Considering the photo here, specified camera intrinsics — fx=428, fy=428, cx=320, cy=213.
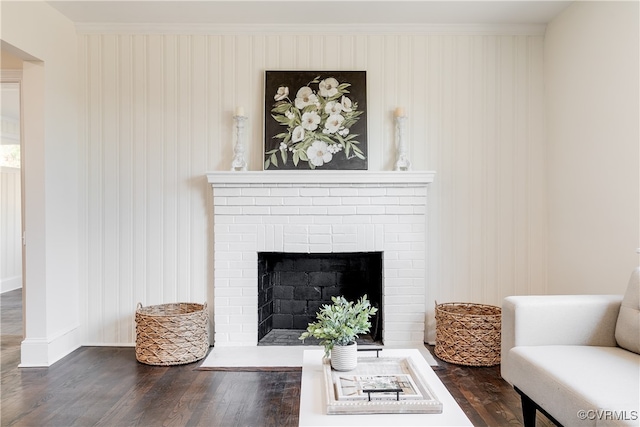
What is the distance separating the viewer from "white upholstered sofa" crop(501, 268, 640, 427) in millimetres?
1534

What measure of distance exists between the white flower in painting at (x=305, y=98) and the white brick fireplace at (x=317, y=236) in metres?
0.64

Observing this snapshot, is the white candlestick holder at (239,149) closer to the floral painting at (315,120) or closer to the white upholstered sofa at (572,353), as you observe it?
the floral painting at (315,120)

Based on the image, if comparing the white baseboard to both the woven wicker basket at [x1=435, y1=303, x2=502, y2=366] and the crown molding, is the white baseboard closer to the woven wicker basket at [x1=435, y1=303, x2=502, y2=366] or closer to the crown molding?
the crown molding

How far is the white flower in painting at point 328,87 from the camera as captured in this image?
3340 millimetres

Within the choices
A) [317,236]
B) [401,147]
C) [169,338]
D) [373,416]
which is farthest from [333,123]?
[373,416]

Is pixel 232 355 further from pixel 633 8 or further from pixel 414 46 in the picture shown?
pixel 633 8

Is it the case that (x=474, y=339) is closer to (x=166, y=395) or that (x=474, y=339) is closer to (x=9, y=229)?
(x=166, y=395)

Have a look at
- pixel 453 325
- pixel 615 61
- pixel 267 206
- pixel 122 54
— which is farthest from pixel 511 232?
pixel 122 54

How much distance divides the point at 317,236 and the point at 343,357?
1.55 metres

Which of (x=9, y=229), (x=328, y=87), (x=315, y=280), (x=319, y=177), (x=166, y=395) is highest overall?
(x=328, y=87)

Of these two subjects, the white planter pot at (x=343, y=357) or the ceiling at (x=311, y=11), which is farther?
the ceiling at (x=311, y=11)

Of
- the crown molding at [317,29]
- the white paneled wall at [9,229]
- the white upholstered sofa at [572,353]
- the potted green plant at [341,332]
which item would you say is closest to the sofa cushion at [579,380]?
the white upholstered sofa at [572,353]

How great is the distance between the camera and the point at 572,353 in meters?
1.88

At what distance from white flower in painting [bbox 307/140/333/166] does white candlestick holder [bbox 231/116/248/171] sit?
0.52 meters
